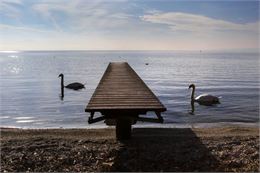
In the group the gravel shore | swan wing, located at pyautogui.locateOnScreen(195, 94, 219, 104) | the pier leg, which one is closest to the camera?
the gravel shore

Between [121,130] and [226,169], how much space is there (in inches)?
191

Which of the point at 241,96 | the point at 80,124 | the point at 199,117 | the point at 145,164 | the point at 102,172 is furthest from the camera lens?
the point at 241,96

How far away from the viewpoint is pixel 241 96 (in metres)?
38.7

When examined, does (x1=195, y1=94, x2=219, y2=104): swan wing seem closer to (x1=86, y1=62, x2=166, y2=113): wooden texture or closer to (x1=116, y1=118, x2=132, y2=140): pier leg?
(x1=86, y1=62, x2=166, y2=113): wooden texture

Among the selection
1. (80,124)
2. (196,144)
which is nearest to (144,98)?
(196,144)

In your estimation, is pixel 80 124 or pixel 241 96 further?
pixel 241 96

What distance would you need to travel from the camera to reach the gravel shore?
10.1 meters

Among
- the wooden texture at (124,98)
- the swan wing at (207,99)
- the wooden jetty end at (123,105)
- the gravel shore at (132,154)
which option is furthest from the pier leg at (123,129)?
the swan wing at (207,99)

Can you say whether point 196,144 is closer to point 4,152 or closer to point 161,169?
point 161,169

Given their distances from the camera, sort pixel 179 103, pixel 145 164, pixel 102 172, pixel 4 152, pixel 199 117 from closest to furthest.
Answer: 1. pixel 102 172
2. pixel 145 164
3. pixel 4 152
4. pixel 199 117
5. pixel 179 103

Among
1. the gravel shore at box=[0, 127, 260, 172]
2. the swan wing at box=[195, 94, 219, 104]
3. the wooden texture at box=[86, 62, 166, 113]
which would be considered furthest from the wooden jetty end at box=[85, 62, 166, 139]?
the swan wing at box=[195, 94, 219, 104]

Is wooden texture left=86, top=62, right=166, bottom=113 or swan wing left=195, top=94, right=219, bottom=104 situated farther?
swan wing left=195, top=94, right=219, bottom=104

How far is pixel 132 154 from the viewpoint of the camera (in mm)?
11305

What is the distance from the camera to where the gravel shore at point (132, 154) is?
33.2 feet
